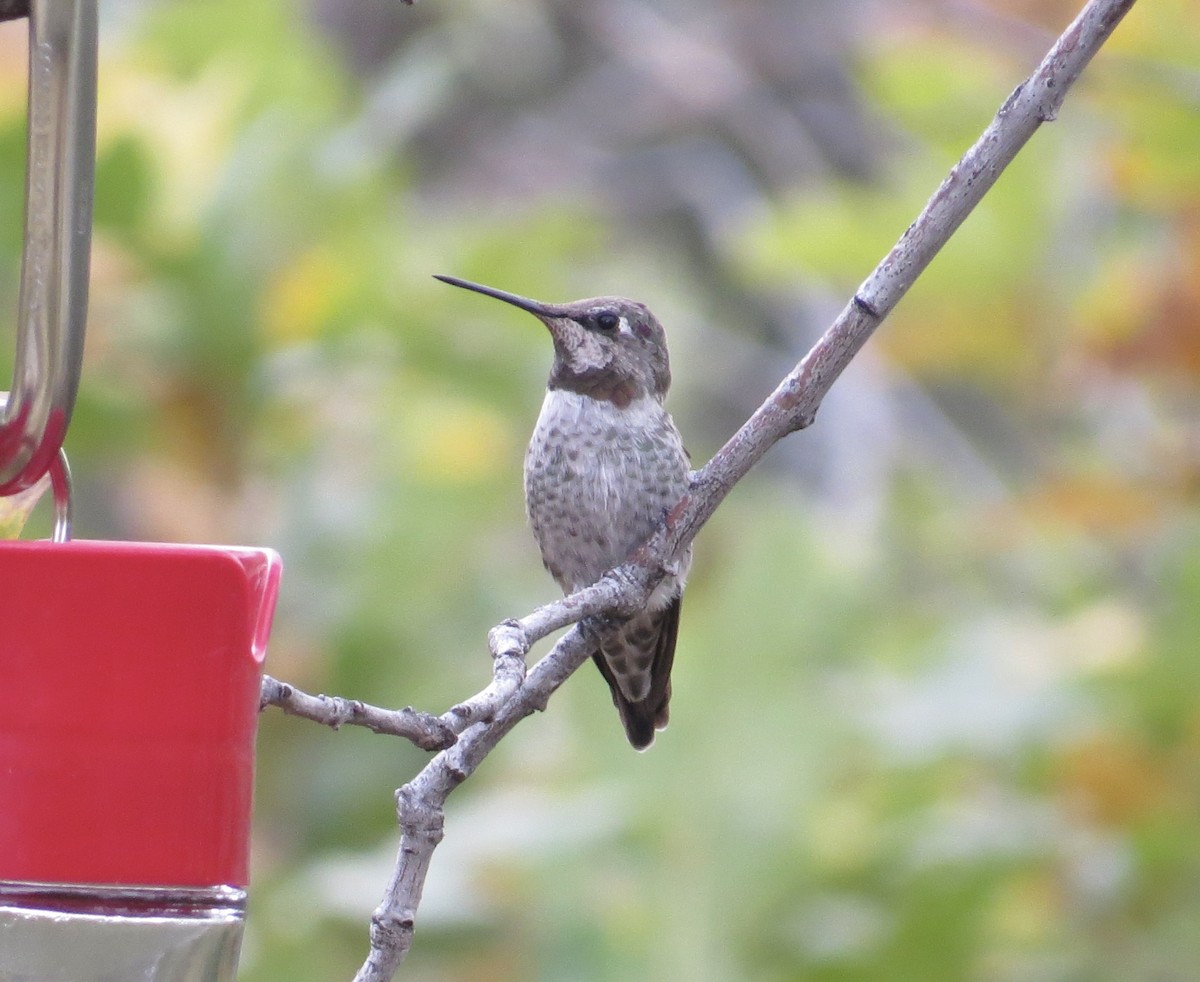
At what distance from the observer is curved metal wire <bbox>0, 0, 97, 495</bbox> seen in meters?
0.95

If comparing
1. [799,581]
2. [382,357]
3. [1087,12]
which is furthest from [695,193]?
[1087,12]

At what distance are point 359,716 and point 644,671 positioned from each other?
1628 mm

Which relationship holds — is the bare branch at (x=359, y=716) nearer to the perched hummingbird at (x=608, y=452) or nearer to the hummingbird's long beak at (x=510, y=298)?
the hummingbird's long beak at (x=510, y=298)

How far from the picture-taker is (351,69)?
7.43m

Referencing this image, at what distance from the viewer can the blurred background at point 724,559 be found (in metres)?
3.37

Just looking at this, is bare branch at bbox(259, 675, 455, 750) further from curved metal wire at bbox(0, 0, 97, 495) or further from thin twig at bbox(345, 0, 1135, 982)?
curved metal wire at bbox(0, 0, 97, 495)

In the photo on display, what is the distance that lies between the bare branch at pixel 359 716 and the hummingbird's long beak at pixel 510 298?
2.00ft

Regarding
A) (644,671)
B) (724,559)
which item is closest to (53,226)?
(644,671)

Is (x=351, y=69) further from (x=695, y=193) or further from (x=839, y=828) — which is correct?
(x=839, y=828)

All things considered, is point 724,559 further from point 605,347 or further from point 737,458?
point 737,458

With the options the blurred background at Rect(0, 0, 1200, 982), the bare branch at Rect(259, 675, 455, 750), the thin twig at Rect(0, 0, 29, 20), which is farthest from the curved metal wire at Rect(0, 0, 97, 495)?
the blurred background at Rect(0, 0, 1200, 982)

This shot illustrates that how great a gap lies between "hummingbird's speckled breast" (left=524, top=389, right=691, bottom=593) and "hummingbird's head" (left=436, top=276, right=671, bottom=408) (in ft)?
0.07

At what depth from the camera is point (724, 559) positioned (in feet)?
17.5

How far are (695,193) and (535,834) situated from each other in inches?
179
